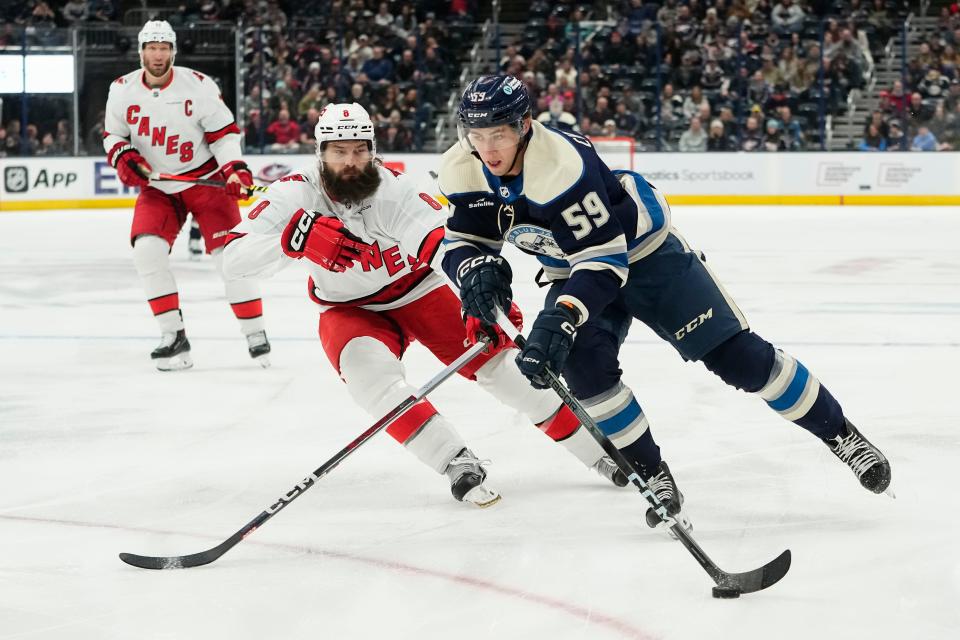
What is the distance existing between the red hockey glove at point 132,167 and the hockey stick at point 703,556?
3.03 metres

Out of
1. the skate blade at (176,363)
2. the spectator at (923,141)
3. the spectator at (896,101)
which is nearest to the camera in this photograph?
the skate blade at (176,363)

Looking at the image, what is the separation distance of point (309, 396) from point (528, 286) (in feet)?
8.95

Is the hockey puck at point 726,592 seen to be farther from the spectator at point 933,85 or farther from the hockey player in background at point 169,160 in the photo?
the spectator at point 933,85

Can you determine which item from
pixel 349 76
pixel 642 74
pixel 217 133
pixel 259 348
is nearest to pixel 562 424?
pixel 259 348

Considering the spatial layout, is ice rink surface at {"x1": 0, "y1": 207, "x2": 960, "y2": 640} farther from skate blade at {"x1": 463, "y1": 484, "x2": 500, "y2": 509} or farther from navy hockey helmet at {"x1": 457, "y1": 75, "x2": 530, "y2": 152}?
navy hockey helmet at {"x1": 457, "y1": 75, "x2": 530, "y2": 152}

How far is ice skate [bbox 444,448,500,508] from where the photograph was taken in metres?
2.92

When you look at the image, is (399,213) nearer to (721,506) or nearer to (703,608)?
(721,506)

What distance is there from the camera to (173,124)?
5.25 m

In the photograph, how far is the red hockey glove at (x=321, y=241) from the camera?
2.95m

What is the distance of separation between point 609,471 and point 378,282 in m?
0.73

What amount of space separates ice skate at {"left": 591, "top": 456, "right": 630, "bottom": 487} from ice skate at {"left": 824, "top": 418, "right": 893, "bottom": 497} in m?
0.49

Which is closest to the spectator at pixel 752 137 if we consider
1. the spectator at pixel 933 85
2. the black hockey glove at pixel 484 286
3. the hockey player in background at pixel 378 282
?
the spectator at pixel 933 85

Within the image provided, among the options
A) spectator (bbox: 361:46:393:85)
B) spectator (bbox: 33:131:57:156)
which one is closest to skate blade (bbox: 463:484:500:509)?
spectator (bbox: 33:131:57:156)

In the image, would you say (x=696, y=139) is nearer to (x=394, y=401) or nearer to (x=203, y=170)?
(x=203, y=170)
